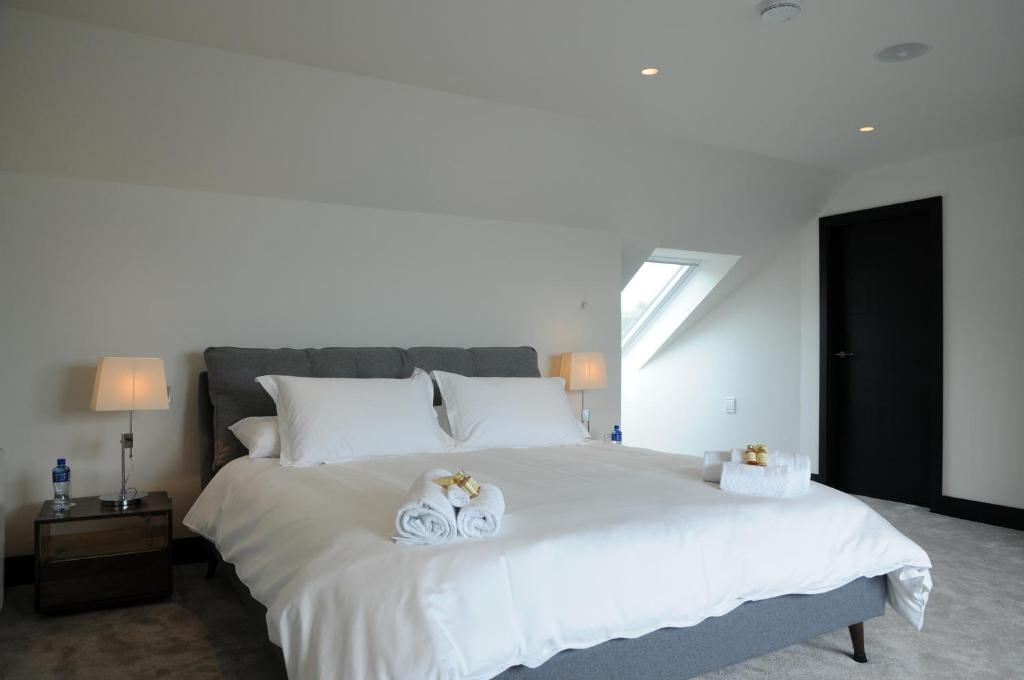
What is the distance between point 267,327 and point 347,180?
2.90ft

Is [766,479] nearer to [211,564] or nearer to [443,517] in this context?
[443,517]

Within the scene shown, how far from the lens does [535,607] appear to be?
6.06 ft

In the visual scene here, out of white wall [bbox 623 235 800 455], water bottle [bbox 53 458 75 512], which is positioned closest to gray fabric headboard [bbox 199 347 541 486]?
water bottle [bbox 53 458 75 512]

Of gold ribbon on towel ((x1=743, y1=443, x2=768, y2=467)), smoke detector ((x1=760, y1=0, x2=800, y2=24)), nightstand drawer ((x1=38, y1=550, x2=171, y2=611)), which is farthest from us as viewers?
nightstand drawer ((x1=38, y1=550, x2=171, y2=611))

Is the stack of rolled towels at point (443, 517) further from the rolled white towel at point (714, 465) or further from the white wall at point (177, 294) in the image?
the white wall at point (177, 294)

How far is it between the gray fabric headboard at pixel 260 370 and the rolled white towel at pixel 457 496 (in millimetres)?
1811

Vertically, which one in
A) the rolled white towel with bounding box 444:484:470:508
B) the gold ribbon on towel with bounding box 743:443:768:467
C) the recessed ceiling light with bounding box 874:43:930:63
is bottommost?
the rolled white towel with bounding box 444:484:470:508

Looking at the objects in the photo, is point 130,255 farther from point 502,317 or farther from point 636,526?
point 636,526

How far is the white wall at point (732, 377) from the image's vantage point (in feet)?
19.6

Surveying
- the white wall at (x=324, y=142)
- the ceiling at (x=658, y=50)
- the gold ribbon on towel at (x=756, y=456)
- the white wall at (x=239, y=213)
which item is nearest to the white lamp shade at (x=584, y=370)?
the white wall at (x=239, y=213)

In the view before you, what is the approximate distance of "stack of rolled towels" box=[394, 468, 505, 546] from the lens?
6.26 ft

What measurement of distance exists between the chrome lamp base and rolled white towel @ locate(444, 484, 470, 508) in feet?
6.10

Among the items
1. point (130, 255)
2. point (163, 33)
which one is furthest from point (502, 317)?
point (163, 33)

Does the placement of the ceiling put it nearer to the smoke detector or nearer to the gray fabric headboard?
the smoke detector
